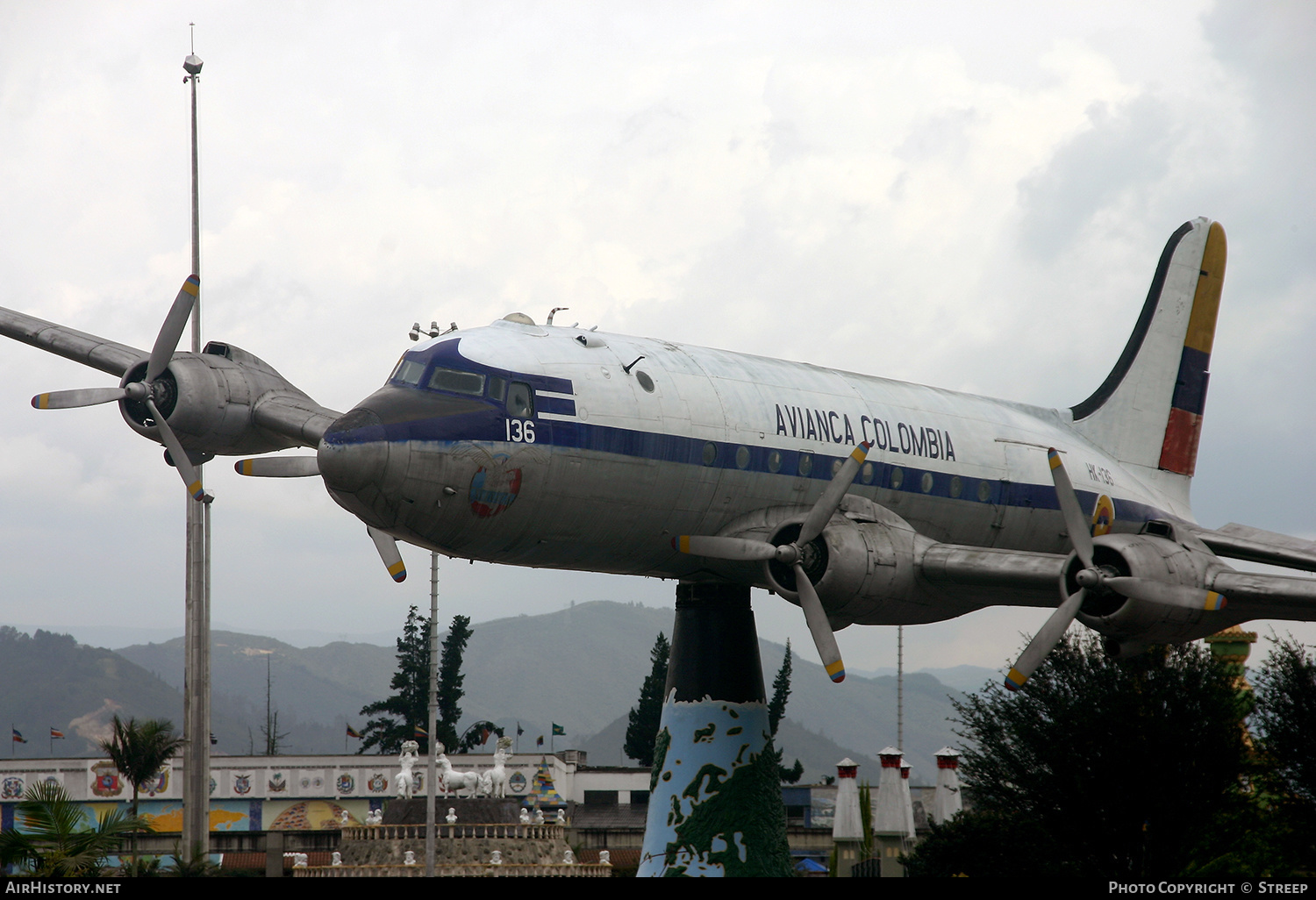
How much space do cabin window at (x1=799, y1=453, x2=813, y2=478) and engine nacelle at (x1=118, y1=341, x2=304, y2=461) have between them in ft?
33.0

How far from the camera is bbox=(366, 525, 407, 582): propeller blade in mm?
22609

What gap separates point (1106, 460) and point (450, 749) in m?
82.4

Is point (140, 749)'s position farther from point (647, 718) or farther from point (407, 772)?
point (647, 718)

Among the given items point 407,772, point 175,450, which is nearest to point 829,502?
point 175,450

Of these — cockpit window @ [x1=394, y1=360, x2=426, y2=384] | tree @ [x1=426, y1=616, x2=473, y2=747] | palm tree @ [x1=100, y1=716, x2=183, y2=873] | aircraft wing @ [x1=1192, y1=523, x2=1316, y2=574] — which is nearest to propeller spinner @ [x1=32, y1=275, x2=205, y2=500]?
cockpit window @ [x1=394, y1=360, x2=426, y2=384]

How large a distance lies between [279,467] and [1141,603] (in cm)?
1524

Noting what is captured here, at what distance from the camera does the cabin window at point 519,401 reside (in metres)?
19.6

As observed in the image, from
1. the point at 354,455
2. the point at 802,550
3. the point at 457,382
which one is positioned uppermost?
the point at 457,382

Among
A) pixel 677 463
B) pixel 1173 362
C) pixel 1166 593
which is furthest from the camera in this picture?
pixel 1173 362

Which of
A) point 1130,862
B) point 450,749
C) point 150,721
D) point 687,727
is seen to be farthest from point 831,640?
point 450,749

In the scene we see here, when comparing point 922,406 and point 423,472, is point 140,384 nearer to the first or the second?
point 423,472

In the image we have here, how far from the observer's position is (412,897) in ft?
35.6

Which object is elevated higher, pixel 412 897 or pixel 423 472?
pixel 423 472

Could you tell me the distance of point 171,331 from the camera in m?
24.3
